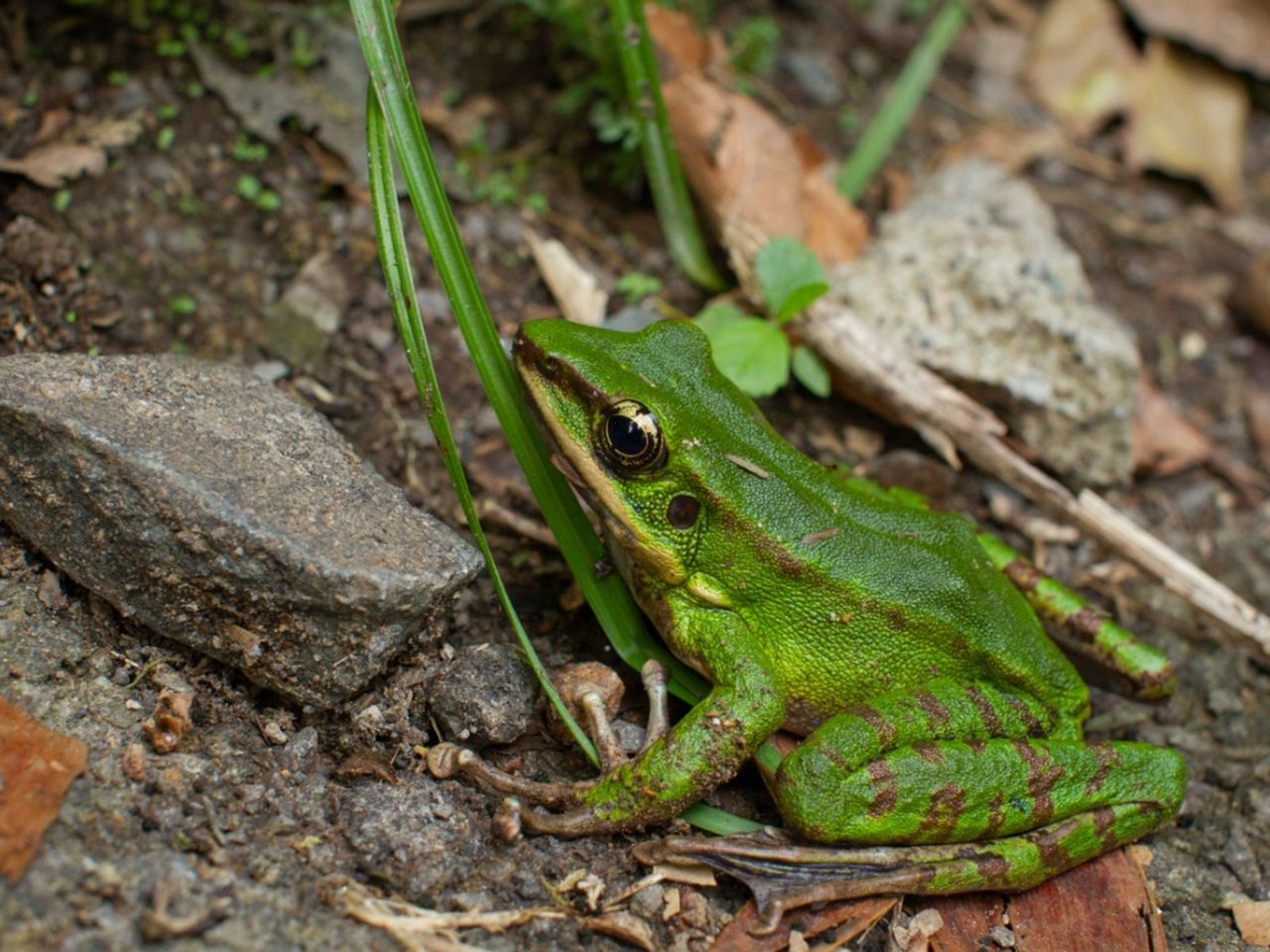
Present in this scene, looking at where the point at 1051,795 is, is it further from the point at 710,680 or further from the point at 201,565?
the point at 201,565

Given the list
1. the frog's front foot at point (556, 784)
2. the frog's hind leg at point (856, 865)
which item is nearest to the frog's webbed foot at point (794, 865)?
the frog's hind leg at point (856, 865)

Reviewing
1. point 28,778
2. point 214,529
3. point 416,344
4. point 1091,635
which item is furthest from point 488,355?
point 1091,635

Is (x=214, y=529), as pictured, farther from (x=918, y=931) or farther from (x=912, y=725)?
(x=918, y=931)

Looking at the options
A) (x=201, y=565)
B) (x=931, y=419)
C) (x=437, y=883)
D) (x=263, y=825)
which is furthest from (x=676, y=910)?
(x=931, y=419)

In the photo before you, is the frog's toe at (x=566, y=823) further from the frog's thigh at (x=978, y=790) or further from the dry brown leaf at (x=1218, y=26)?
the dry brown leaf at (x=1218, y=26)

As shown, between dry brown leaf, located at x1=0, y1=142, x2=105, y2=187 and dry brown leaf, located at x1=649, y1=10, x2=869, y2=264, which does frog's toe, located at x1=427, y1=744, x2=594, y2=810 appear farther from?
dry brown leaf, located at x1=0, y1=142, x2=105, y2=187

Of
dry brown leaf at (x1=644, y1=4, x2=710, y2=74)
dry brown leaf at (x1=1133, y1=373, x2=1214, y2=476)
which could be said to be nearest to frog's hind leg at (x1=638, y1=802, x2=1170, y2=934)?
dry brown leaf at (x1=1133, y1=373, x2=1214, y2=476)

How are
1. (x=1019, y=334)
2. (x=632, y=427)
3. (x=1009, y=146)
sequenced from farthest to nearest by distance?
1. (x=1009, y=146)
2. (x=1019, y=334)
3. (x=632, y=427)
